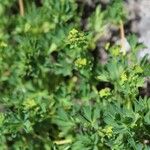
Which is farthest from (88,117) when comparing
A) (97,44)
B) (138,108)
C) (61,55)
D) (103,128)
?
(97,44)

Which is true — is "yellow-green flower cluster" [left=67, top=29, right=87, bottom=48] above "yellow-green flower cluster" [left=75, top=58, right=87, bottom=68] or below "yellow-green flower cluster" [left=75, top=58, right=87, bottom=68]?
above

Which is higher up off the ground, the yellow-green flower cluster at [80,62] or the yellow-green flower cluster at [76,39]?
the yellow-green flower cluster at [76,39]

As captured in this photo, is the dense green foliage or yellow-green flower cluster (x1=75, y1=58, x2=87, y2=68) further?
yellow-green flower cluster (x1=75, y1=58, x2=87, y2=68)

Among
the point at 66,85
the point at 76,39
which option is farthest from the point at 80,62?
the point at 66,85

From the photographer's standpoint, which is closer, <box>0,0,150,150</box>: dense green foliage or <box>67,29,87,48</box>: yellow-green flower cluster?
<box>0,0,150,150</box>: dense green foliage

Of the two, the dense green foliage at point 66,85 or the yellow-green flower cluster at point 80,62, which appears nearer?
the dense green foliage at point 66,85

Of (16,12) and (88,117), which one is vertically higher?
(16,12)

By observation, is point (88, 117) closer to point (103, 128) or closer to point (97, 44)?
point (103, 128)

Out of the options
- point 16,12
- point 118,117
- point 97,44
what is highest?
point 16,12
